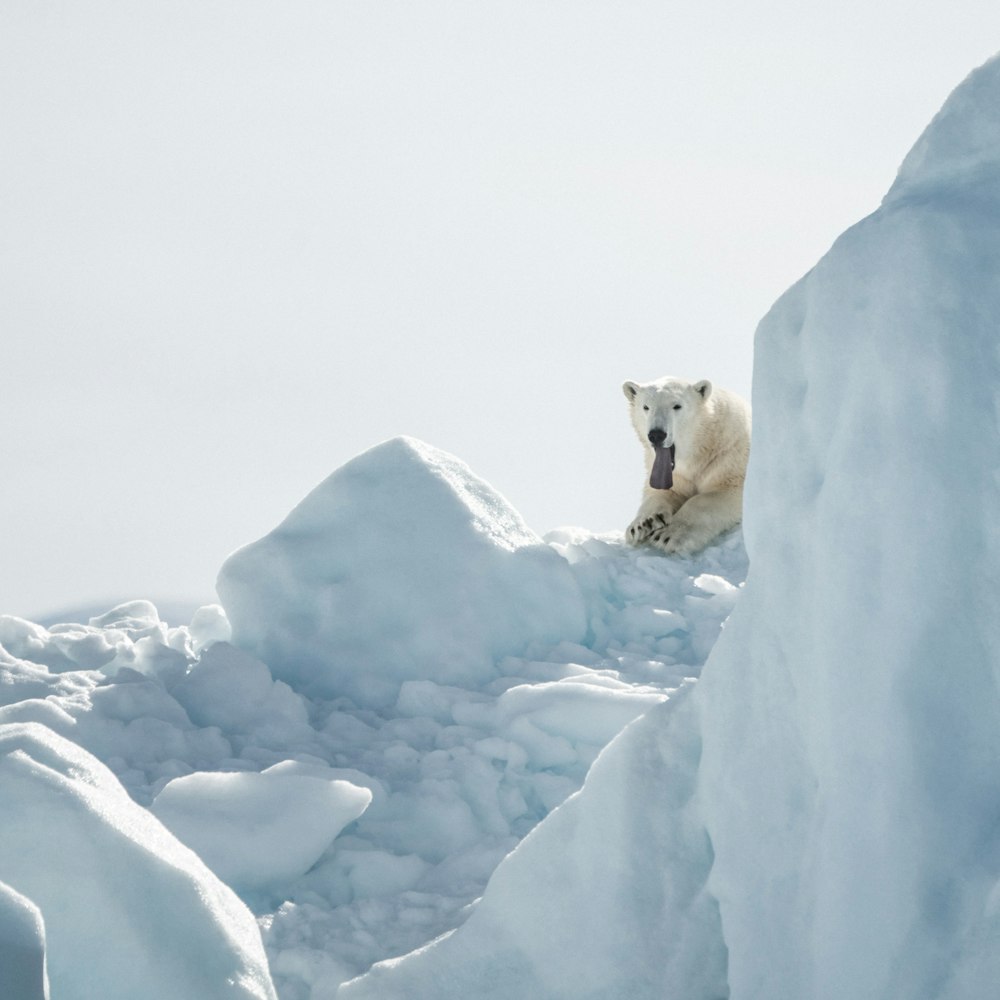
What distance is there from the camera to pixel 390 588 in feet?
16.9

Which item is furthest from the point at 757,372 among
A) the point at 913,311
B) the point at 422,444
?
the point at 422,444

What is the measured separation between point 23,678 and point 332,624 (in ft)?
4.14

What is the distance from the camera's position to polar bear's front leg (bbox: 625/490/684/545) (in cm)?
745

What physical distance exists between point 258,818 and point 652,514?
15.0ft

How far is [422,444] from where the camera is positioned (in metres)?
5.77

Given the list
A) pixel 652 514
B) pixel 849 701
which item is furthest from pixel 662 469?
pixel 849 701

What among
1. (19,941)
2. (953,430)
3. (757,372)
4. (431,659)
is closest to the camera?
(19,941)

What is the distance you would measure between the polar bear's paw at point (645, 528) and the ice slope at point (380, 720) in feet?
2.53

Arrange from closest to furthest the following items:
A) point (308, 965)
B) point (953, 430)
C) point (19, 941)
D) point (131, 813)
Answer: point (19, 941) → point (953, 430) → point (131, 813) → point (308, 965)

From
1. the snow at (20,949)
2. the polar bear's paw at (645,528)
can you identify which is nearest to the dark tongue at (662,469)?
the polar bear's paw at (645,528)

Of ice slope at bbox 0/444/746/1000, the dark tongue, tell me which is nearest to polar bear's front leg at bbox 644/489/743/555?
the dark tongue

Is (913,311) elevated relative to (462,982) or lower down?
elevated

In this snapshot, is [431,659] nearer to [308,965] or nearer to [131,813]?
[308,965]

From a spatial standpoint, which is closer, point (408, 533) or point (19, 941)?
point (19, 941)
